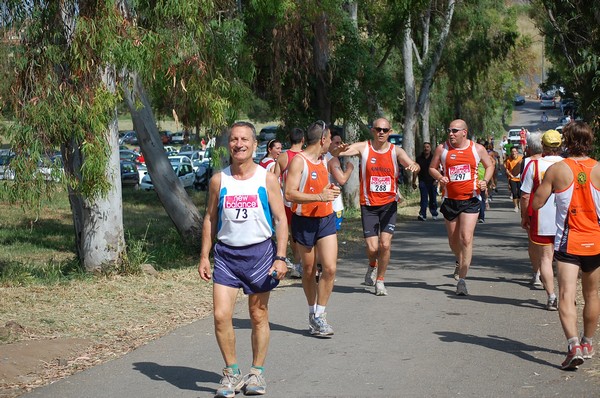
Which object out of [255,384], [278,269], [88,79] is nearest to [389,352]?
[255,384]

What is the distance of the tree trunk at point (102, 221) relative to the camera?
12953 mm

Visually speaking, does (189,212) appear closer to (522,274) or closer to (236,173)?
(522,274)

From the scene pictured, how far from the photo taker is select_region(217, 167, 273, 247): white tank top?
695 centimetres

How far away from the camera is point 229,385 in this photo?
22.5 feet

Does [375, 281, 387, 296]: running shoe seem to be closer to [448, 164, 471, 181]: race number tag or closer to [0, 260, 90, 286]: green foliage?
[448, 164, 471, 181]: race number tag

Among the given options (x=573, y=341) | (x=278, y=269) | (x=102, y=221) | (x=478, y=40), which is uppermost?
(x=478, y=40)

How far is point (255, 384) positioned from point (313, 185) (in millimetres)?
3266

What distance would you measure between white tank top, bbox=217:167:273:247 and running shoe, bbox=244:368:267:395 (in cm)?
94

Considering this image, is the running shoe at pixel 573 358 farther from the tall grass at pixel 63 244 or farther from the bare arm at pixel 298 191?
the tall grass at pixel 63 244

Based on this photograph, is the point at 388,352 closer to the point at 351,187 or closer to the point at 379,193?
the point at 379,193

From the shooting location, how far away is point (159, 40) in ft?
41.9

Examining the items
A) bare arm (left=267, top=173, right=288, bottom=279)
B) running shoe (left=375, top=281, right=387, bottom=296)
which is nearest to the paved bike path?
running shoe (left=375, top=281, right=387, bottom=296)

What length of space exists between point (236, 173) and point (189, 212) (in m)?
9.60

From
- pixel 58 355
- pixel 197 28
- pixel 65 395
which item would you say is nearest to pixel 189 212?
pixel 197 28
